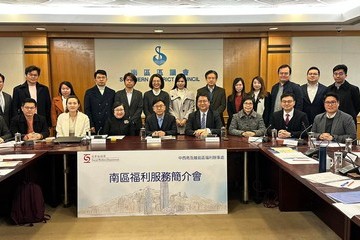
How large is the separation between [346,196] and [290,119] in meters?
2.09

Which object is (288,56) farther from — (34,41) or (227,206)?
(34,41)

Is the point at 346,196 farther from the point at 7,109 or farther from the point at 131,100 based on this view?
the point at 7,109

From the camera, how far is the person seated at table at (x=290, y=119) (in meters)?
3.88

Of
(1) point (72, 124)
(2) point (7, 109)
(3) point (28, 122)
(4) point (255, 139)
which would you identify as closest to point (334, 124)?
A: (4) point (255, 139)

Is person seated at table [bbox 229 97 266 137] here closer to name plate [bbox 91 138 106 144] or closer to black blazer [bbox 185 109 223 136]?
black blazer [bbox 185 109 223 136]

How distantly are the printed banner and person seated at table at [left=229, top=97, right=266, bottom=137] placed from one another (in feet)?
2.85

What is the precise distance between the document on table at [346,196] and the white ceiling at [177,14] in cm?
359

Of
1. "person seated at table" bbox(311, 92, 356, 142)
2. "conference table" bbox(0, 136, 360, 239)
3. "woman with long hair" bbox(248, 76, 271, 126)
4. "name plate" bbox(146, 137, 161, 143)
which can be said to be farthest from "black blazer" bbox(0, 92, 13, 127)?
"person seated at table" bbox(311, 92, 356, 142)

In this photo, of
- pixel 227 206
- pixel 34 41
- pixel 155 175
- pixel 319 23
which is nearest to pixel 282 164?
pixel 227 206

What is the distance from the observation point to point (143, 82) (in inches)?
255

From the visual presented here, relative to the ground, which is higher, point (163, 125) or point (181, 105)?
point (181, 105)

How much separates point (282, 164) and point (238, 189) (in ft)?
4.91

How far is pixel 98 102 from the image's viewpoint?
4691 mm

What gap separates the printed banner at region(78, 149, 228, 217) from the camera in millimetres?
3279
